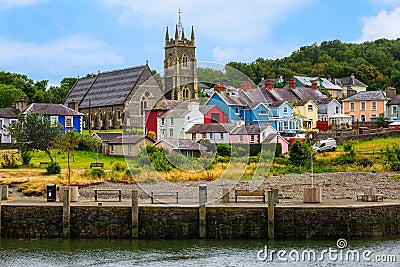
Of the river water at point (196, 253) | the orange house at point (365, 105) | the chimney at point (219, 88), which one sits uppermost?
the orange house at point (365, 105)

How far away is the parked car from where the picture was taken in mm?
69562

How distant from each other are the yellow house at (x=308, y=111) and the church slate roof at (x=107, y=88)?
73.1 ft

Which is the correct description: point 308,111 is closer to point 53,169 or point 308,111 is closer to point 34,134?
point 34,134

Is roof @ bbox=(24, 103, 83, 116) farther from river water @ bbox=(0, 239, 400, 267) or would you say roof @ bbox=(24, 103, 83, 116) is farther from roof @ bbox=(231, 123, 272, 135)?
river water @ bbox=(0, 239, 400, 267)

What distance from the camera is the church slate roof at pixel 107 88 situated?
327ft

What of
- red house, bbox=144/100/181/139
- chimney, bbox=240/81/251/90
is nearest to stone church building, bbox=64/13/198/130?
red house, bbox=144/100/181/139

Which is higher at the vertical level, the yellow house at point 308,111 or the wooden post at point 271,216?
the yellow house at point 308,111

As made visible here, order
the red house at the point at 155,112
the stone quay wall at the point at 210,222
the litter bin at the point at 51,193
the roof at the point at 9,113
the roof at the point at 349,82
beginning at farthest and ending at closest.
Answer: the roof at the point at 349,82 < the roof at the point at 9,113 < the red house at the point at 155,112 < the litter bin at the point at 51,193 < the stone quay wall at the point at 210,222

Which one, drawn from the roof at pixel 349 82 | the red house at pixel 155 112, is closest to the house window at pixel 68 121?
the red house at pixel 155 112

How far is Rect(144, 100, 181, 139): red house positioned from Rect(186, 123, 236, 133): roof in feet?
9.63

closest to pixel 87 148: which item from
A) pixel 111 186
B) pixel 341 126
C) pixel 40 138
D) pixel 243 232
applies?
pixel 40 138

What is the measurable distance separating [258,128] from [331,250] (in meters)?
36.0

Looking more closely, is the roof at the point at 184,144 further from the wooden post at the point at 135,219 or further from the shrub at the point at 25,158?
the wooden post at the point at 135,219

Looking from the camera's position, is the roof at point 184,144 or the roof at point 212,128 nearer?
the roof at point 184,144
